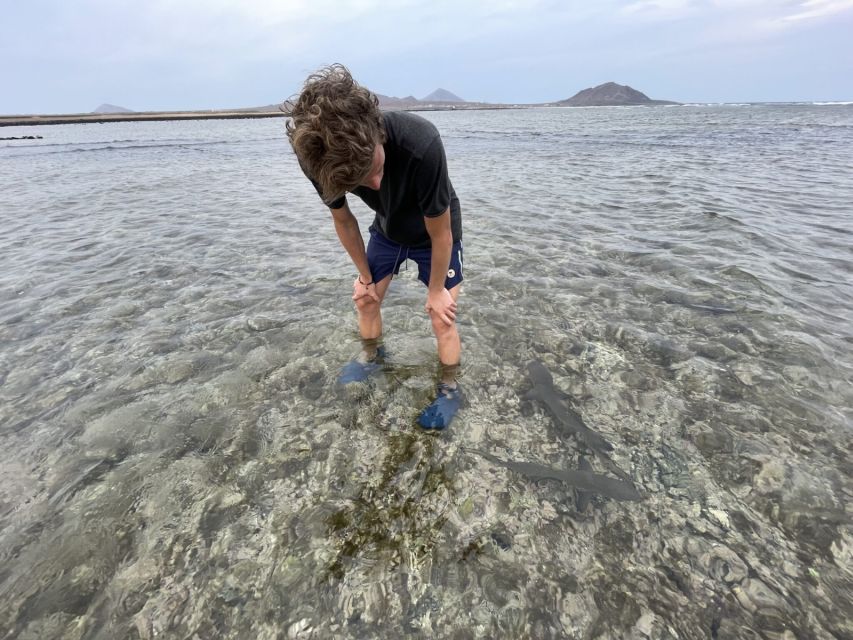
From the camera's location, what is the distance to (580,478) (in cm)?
311

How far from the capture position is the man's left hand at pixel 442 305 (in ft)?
11.9

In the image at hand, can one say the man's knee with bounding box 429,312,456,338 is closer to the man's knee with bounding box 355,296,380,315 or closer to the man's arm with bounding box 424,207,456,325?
the man's arm with bounding box 424,207,456,325

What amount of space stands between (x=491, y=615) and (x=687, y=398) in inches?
108

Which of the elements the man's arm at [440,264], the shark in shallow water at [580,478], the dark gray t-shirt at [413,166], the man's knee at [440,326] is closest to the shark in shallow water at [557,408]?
the shark in shallow water at [580,478]

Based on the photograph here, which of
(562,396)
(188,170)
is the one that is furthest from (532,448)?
(188,170)

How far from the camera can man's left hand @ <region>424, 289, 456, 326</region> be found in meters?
3.61

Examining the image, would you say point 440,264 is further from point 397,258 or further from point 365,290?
point 365,290

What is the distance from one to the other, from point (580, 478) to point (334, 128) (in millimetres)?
2877

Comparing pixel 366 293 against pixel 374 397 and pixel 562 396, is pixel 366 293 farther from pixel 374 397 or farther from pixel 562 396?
pixel 562 396

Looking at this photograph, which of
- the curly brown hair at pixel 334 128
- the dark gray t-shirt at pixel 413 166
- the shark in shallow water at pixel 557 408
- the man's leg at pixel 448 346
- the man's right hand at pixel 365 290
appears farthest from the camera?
the man's right hand at pixel 365 290

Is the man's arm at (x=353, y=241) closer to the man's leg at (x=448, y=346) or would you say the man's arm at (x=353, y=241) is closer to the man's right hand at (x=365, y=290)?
the man's right hand at (x=365, y=290)

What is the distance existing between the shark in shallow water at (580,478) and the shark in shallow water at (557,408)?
0.32 meters

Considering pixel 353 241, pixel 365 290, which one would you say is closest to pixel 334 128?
pixel 353 241

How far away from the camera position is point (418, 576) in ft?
8.09
